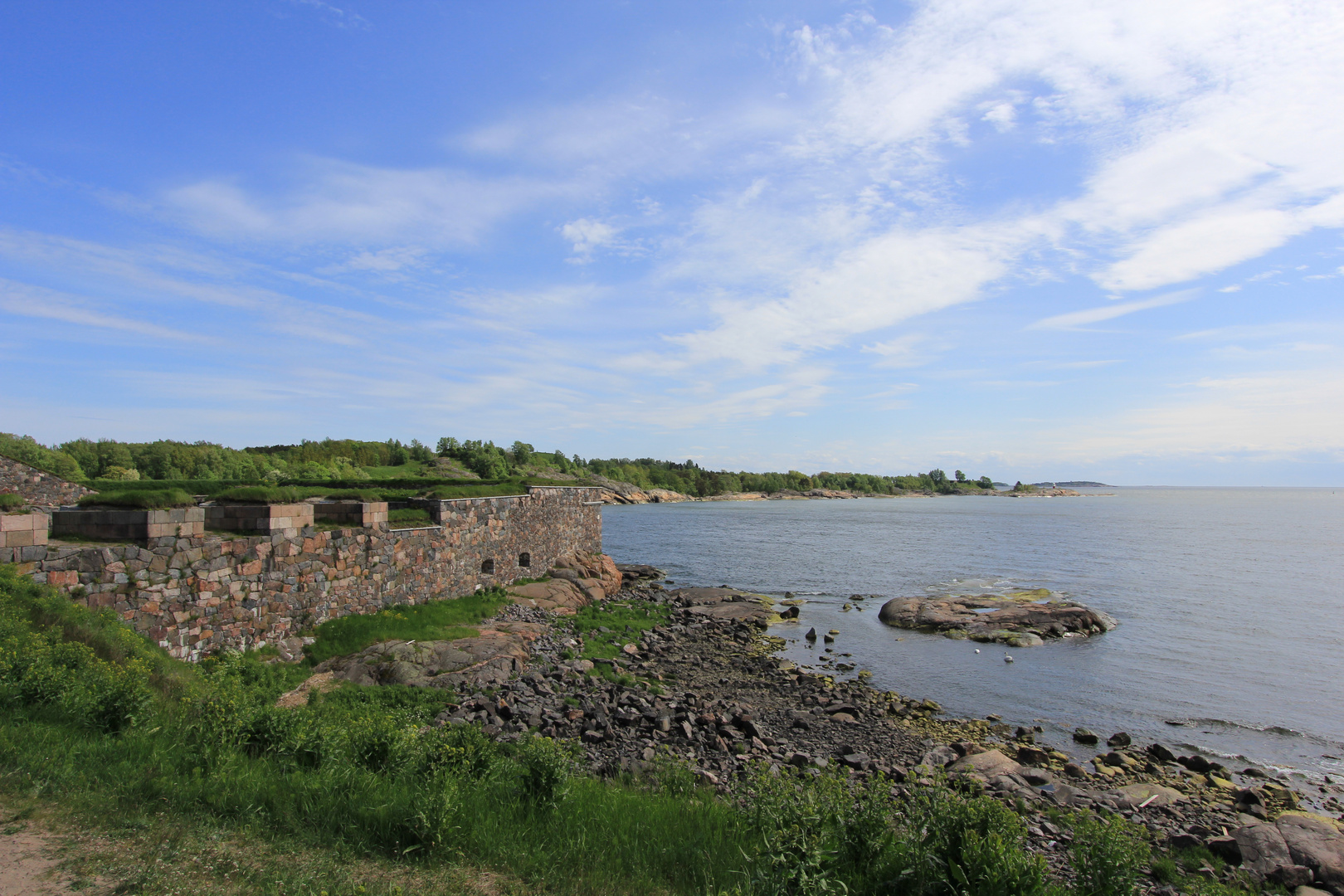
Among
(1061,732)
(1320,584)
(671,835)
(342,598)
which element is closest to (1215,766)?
(1061,732)

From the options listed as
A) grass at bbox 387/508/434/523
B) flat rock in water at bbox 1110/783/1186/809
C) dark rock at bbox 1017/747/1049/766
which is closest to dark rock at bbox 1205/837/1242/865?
flat rock in water at bbox 1110/783/1186/809

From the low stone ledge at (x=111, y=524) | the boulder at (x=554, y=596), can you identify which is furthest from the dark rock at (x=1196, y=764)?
the low stone ledge at (x=111, y=524)

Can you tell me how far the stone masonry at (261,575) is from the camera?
11203mm

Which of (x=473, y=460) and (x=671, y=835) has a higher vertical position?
(x=473, y=460)

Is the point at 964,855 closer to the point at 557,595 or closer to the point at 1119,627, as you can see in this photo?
the point at 557,595

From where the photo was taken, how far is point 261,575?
45.8 ft

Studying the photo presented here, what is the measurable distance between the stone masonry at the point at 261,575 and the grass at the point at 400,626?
1.56 feet

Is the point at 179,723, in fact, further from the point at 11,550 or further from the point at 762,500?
the point at 762,500

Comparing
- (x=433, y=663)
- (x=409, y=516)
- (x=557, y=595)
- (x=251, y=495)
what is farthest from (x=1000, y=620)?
(x=251, y=495)

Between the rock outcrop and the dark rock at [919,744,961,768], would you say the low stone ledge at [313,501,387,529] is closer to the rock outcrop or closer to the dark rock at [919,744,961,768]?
the dark rock at [919,744,961,768]

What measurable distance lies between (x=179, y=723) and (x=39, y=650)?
231cm

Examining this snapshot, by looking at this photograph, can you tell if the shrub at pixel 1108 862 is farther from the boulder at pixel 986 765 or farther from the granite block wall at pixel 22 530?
the granite block wall at pixel 22 530

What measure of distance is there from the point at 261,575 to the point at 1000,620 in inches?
1061

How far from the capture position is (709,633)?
25.0 meters
